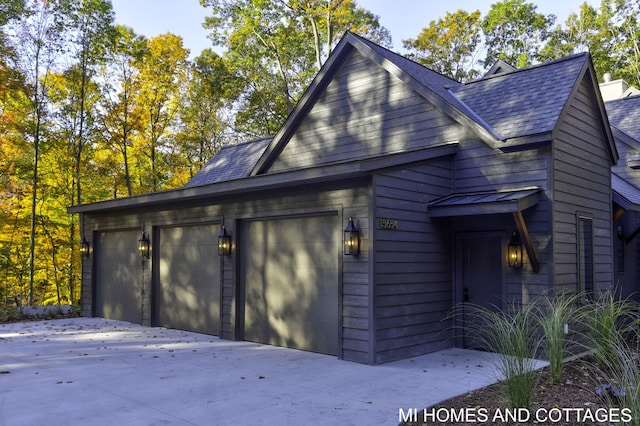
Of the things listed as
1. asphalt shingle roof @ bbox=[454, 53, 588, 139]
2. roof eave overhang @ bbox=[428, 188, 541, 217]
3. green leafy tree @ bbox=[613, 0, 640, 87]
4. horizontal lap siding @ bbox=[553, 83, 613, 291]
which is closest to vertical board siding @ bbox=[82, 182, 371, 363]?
roof eave overhang @ bbox=[428, 188, 541, 217]

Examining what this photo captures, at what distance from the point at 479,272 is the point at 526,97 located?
9.68ft

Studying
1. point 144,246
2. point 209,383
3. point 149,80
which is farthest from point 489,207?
point 149,80

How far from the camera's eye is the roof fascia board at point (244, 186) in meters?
6.80

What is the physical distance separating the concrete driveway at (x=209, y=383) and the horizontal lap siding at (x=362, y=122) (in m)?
3.71

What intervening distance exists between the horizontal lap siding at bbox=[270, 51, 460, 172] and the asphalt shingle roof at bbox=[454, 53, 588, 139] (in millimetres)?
794

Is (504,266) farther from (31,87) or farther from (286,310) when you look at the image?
(31,87)

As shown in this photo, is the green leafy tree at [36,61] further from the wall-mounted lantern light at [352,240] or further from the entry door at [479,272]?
the entry door at [479,272]

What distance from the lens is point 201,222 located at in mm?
9711

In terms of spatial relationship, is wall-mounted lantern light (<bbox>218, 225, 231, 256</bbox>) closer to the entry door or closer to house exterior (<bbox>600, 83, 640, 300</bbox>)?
the entry door

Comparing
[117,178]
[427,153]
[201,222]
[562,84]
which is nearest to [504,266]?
[427,153]

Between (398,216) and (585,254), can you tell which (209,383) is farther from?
(585,254)

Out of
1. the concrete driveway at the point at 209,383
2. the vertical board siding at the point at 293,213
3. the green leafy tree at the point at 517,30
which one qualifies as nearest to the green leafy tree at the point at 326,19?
the green leafy tree at the point at 517,30

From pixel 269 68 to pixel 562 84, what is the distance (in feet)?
54.7

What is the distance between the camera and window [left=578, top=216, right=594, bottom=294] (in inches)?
321
